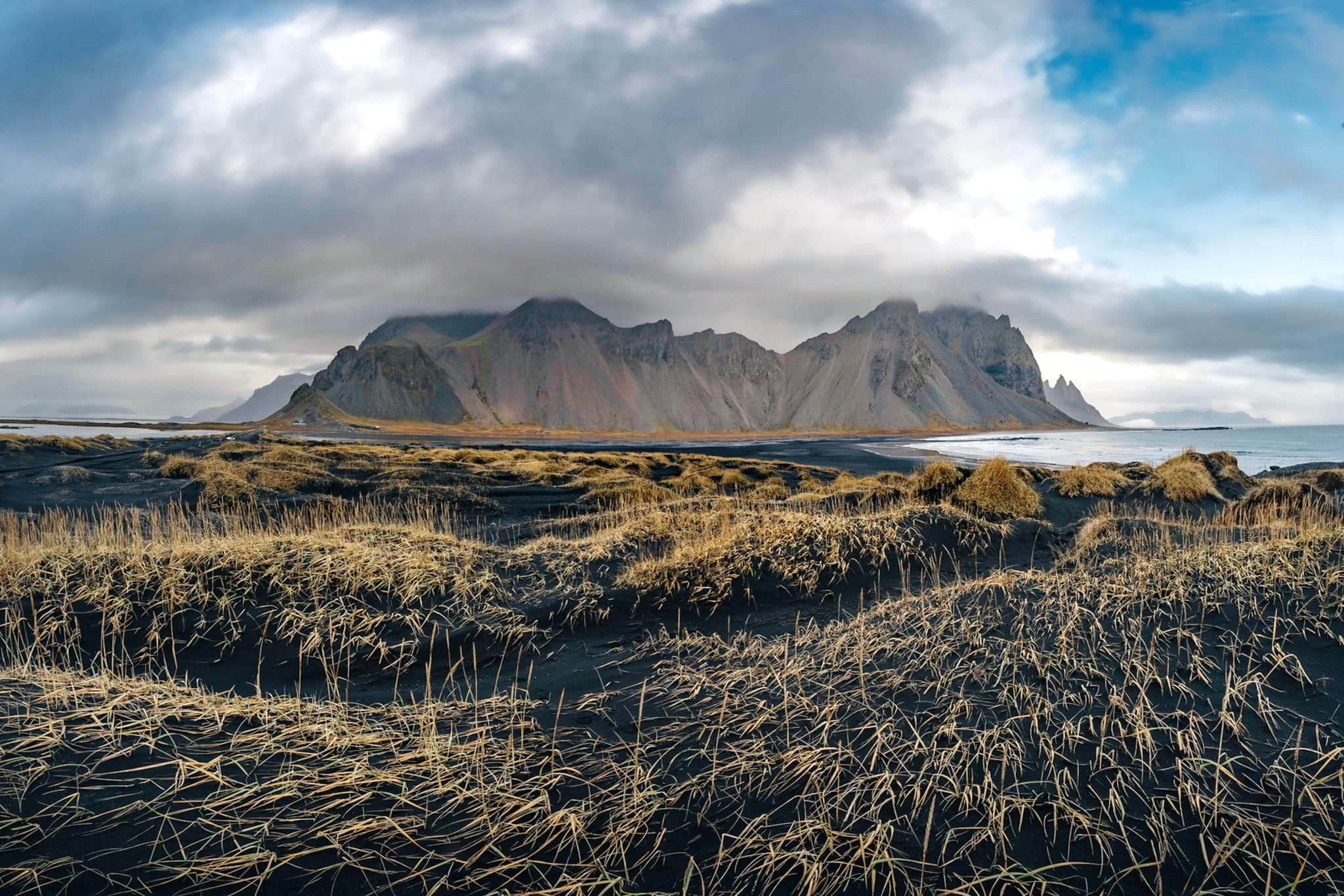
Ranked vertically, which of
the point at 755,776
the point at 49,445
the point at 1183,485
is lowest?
the point at 755,776

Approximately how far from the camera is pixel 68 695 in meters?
5.25

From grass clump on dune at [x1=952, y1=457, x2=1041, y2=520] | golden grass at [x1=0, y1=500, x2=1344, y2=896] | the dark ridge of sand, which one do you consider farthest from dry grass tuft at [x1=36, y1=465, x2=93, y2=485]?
grass clump on dune at [x1=952, y1=457, x2=1041, y2=520]

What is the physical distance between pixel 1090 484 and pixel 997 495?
8.26m

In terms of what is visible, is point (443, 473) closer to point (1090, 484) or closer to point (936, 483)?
point (936, 483)

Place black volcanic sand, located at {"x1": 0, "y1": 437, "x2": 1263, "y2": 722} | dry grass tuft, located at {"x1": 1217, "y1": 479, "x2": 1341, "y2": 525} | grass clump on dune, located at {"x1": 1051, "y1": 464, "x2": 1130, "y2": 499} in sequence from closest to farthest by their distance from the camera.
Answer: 1. black volcanic sand, located at {"x1": 0, "y1": 437, "x2": 1263, "y2": 722}
2. dry grass tuft, located at {"x1": 1217, "y1": 479, "x2": 1341, "y2": 525}
3. grass clump on dune, located at {"x1": 1051, "y1": 464, "x2": 1130, "y2": 499}

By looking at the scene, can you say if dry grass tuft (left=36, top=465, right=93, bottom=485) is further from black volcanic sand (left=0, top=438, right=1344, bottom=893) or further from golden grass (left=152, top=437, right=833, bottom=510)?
black volcanic sand (left=0, top=438, right=1344, bottom=893)

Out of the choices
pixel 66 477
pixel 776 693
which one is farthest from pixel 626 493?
pixel 66 477

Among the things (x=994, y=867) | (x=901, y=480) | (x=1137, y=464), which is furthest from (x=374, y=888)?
(x=1137, y=464)

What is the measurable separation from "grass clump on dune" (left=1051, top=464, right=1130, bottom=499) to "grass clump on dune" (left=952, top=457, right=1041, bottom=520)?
5662mm

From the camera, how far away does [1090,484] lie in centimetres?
2391

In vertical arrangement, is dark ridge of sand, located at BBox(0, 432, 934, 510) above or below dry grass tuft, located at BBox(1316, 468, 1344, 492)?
above

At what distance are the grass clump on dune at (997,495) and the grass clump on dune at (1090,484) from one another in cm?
566

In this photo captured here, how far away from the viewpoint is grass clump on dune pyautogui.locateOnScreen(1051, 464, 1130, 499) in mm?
23484

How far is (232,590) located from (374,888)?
7.12m
